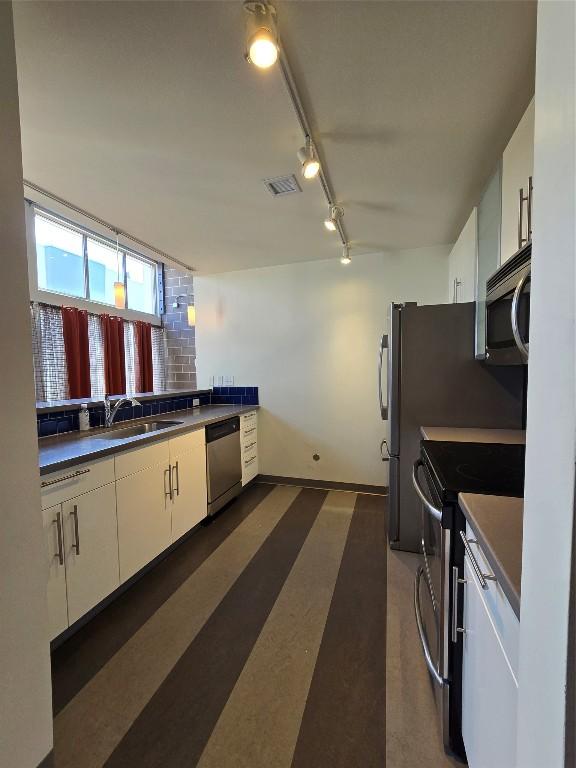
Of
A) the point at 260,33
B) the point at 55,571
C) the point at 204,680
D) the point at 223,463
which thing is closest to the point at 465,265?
the point at 260,33

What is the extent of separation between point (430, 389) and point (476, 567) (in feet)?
5.18

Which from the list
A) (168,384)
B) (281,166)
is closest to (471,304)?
(281,166)

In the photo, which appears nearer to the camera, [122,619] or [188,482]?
[122,619]

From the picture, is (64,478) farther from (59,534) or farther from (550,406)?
(550,406)

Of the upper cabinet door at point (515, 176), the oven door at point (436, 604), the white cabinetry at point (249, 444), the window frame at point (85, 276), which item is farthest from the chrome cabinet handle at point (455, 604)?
the window frame at point (85, 276)

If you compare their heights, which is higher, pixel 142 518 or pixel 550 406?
pixel 550 406

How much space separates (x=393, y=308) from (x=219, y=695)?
2342 mm

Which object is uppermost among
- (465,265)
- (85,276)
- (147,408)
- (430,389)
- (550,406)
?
(85,276)

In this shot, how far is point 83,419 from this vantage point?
234 centimetres

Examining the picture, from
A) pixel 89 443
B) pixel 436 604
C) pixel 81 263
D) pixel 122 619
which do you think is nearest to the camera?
pixel 436 604

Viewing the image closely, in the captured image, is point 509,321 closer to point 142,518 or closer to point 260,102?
point 260,102

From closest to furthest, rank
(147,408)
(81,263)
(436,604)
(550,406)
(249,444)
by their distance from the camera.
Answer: (550,406), (436,604), (147,408), (81,263), (249,444)

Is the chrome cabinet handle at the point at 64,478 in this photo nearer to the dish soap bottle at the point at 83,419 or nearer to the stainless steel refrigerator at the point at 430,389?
the dish soap bottle at the point at 83,419

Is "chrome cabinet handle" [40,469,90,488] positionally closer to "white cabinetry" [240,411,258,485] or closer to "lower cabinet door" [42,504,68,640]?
"lower cabinet door" [42,504,68,640]
